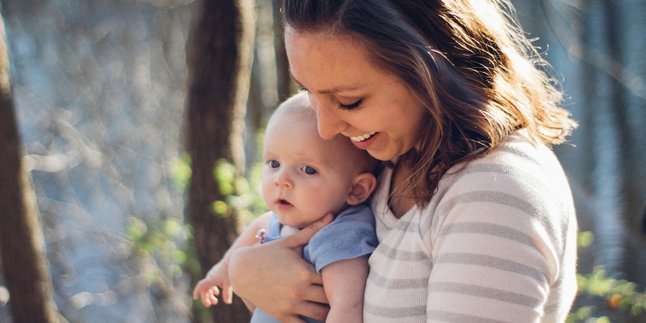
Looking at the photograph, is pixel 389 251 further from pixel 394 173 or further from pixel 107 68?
pixel 107 68

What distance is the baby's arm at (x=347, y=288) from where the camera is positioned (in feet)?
5.76

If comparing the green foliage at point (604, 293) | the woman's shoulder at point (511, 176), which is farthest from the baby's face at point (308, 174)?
the green foliage at point (604, 293)

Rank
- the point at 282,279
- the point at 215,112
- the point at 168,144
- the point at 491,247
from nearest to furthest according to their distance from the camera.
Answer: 1. the point at 491,247
2. the point at 282,279
3. the point at 215,112
4. the point at 168,144

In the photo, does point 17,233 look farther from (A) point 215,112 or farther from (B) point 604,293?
(B) point 604,293

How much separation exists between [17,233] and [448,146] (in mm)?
2855

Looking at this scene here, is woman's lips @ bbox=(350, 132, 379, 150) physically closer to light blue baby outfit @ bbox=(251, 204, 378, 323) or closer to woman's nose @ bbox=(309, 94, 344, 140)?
woman's nose @ bbox=(309, 94, 344, 140)

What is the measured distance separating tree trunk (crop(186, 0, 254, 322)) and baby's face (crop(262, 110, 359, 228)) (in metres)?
1.51

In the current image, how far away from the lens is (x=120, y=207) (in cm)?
691

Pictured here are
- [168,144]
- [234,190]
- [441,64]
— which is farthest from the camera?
→ [168,144]

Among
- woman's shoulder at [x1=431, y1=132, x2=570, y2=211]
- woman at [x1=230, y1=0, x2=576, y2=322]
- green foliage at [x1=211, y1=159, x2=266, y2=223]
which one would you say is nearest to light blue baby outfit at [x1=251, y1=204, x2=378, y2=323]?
woman at [x1=230, y1=0, x2=576, y2=322]

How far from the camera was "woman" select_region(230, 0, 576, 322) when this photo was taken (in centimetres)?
→ 140

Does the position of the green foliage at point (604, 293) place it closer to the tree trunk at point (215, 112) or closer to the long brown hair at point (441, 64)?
the tree trunk at point (215, 112)

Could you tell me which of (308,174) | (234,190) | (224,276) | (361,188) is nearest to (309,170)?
(308,174)

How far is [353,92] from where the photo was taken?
1.58 meters
